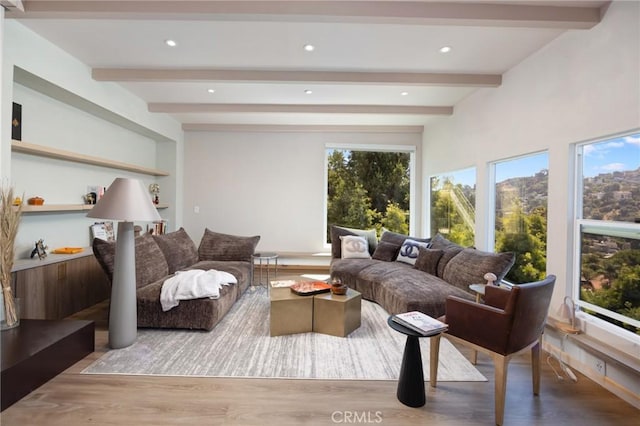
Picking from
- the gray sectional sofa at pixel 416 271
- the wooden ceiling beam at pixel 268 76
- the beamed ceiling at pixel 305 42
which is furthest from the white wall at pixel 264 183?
the wooden ceiling beam at pixel 268 76

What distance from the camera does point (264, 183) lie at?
5.95 metres

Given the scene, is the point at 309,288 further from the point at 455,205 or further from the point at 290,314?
the point at 455,205

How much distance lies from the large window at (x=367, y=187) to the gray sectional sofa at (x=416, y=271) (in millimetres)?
897

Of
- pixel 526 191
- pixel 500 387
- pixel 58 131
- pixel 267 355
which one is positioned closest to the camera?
pixel 500 387

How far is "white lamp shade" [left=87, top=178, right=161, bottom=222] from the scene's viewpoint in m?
2.43

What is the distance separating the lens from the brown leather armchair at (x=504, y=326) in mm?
1812

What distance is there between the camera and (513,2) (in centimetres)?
220

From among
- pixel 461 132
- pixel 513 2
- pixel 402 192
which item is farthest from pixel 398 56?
pixel 402 192

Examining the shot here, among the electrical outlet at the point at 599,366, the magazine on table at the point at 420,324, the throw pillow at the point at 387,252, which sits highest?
the throw pillow at the point at 387,252

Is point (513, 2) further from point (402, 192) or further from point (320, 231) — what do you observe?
point (320, 231)

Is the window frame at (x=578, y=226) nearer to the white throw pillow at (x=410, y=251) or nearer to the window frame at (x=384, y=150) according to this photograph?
the white throw pillow at (x=410, y=251)

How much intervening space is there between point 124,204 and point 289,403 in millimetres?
1964

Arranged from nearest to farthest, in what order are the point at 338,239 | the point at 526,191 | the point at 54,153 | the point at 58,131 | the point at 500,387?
the point at 500,387, the point at 54,153, the point at 526,191, the point at 58,131, the point at 338,239

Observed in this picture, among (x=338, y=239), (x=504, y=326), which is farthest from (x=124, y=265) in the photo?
(x=338, y=239)
